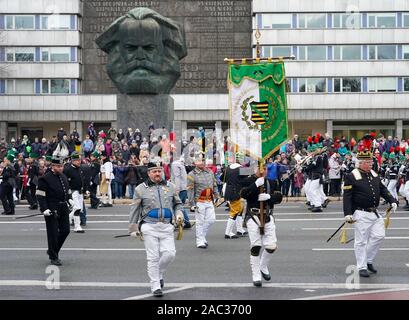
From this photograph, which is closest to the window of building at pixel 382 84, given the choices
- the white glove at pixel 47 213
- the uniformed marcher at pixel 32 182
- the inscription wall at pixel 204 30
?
the inscription wall at pixel 204 30

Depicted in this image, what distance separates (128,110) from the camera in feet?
108

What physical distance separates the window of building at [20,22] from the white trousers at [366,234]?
51.7 meters

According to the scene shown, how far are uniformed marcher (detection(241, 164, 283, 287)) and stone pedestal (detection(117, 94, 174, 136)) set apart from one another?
21.7 meters

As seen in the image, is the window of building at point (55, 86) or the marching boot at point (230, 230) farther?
the window of building at point (55, 86)

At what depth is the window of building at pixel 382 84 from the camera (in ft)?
194

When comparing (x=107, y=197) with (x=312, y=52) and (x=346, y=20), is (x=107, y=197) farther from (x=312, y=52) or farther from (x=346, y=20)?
(x=346, y=20)

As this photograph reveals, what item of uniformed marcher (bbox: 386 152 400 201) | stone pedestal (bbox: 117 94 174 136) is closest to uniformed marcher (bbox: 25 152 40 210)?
stone pedestal (bbox: 117 94 174 136)

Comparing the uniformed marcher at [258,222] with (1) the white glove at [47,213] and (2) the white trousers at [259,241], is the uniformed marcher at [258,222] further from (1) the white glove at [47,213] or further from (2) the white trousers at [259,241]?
(1) the white glove at [47,213]

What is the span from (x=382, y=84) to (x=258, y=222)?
5039 centimetres

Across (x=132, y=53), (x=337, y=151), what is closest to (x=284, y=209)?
(x=337, y=151)

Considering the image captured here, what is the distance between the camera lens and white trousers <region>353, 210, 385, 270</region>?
11922 millimetres

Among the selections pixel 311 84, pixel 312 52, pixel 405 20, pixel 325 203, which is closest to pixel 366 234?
pixel 325 203

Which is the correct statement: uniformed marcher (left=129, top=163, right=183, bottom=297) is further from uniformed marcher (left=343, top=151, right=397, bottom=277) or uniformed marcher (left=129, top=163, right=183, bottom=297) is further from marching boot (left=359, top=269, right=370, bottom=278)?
marching boot (left=359, top=269, right=370, bottom=278)

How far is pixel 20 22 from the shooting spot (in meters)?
59.4
